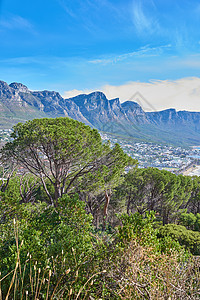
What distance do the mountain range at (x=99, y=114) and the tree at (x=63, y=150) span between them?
57746 mm

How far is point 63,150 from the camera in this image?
8141 millimetres

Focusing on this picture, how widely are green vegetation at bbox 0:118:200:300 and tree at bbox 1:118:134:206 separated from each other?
2.0 inches

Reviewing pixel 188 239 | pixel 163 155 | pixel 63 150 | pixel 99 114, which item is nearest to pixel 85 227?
pixel 63 150

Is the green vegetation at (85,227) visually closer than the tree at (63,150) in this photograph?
Yes

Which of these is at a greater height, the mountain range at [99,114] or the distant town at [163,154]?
the mountain range at [99,114]

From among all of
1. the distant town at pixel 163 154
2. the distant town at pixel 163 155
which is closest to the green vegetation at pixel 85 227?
the distant town at pixel 163 155

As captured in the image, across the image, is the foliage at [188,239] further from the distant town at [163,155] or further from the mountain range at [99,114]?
the mountain range at [99,114]

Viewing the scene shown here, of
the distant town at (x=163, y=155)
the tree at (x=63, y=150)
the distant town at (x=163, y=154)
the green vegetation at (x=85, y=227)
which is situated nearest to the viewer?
the green vegetation at (x=85, y=227)

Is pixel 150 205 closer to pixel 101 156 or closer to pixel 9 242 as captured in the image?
pixel 101 156

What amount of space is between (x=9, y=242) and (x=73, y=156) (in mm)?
4641

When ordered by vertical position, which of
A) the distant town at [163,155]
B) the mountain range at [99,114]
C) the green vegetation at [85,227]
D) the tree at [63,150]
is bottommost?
the distant town at [163,155]

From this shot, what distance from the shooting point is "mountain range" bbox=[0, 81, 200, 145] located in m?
77.7

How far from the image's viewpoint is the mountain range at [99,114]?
255ft

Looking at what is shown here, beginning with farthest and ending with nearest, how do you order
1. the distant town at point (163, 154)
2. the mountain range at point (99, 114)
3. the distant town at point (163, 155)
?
the mountain range at point (99, 114)
the distant town at point (163, 154)
the distant town at point (163, 155)
